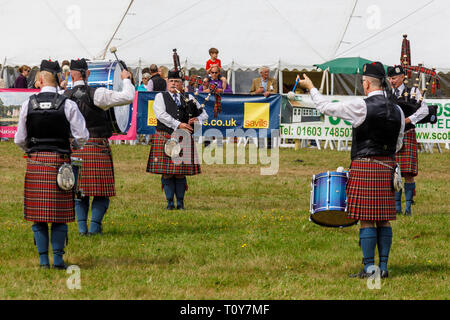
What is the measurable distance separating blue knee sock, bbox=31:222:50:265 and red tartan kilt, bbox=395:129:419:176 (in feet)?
14.9

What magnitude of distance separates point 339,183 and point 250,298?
4.04 feet

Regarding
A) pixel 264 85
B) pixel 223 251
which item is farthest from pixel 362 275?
pixel 264 85

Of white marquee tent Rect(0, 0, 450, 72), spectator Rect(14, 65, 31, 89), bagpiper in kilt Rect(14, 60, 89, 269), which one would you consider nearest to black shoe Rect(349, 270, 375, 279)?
bagpiper in kilt Rect(14, 60, 89, 269)

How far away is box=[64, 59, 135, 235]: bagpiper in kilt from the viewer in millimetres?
7102

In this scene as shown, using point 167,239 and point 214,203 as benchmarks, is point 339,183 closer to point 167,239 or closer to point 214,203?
point 167,239

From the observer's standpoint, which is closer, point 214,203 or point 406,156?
point 406,156

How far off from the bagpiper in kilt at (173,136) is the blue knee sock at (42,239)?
332 cm

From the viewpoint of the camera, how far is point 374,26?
19531 millimetres

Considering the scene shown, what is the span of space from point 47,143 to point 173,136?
3.46 meters

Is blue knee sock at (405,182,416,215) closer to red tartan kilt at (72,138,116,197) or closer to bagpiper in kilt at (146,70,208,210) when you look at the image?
bagpiper in kilt at (146,70,208,210)

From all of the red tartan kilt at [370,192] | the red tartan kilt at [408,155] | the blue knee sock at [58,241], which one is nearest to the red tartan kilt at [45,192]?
the blue knee sock at [58,241]

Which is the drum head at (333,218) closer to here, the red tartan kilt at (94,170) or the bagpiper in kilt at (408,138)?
the red tartan kilt at (94,170)

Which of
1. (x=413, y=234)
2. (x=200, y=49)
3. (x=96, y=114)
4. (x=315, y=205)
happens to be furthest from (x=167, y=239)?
(x=200, y=49)

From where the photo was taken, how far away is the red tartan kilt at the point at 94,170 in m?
7.42
